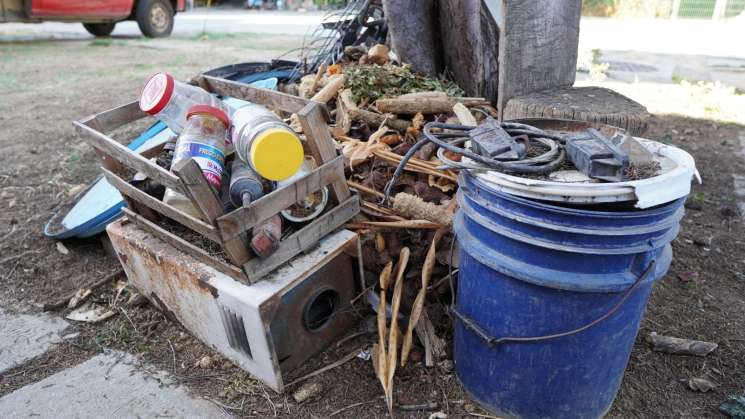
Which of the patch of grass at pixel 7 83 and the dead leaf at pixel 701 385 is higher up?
the patch of grass at pixel 7 83

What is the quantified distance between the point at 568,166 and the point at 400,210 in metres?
0.85

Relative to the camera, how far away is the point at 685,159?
1.51 m

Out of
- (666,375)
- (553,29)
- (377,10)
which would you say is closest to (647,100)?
(377,10)

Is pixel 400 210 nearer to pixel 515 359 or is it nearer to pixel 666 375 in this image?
pixel 515 359

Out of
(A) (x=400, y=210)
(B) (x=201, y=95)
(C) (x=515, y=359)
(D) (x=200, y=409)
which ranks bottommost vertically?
(D) (x=200, y=409)

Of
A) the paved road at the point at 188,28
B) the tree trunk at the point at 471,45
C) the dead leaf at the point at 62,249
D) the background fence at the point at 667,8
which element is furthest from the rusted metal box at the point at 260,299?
the background fence at the point at 667,8

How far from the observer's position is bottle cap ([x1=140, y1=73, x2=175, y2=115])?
193 cm

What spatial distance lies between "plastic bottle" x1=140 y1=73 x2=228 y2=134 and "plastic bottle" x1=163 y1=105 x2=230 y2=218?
9 cm

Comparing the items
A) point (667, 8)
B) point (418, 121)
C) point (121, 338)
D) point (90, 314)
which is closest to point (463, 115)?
point (418, 121)

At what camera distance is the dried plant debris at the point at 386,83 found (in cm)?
292

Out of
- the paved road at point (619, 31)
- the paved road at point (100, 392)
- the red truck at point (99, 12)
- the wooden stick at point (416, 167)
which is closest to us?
the paved road at point (100, 392)

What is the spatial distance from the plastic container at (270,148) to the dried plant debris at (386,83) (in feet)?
4.13

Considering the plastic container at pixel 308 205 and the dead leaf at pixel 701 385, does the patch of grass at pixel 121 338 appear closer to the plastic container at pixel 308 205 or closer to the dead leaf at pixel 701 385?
the plastic container at pixel 308 205

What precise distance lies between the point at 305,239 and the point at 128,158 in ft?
2.47
